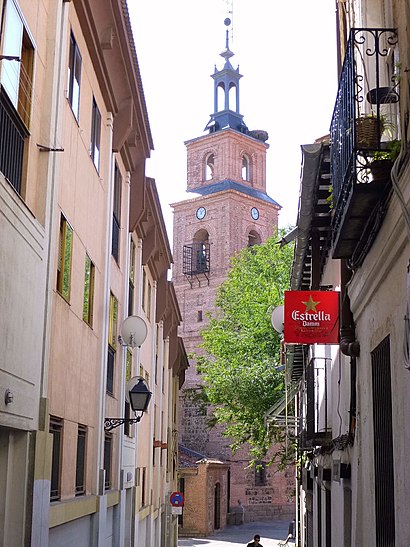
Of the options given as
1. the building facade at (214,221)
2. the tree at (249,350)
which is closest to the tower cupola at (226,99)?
the building facade at (214,221)

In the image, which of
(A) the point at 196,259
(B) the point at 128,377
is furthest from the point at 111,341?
(A) the point at 196,259

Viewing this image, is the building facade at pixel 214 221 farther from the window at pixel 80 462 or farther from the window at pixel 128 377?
the window at pixel 80 462

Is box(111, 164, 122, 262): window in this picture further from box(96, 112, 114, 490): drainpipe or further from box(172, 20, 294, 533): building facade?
box(172, 20, 294, 533): building facade

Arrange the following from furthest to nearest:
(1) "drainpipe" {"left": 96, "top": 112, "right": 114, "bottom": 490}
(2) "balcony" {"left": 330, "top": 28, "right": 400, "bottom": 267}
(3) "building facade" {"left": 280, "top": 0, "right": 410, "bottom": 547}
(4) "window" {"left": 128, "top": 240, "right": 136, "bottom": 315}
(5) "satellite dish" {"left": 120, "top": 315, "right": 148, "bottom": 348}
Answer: (4) "window" {"left": 128, "top": 240, "right": 136, "bottom": 315}
(5) "satellite dish" {"left": 120, "top": 315, "right": 148, "bottom": 348}
(1) "drainpipe" {"left": 96, "top": 112, "right": 114, "bottom": 490}
(2) "balcony" {"left": 330, "top": 28, "right": 400, "bottom": 267}
(3) "building facade" {"left": 280, "top": 0, "right": 410, "bottom": 547}

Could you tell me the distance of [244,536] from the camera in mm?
44969


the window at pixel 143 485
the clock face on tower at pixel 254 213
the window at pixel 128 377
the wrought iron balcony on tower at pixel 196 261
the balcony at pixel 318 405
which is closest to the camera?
the balcony at pixel 318 405

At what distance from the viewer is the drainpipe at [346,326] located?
1001 centimetres

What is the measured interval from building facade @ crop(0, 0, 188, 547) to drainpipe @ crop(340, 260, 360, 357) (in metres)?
3.35

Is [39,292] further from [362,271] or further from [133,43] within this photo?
[133,43]

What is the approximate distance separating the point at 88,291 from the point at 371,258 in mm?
5544

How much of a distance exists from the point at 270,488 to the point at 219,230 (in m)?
18.6

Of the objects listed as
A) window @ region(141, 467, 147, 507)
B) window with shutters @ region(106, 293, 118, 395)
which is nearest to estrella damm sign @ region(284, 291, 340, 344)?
window with shutters @ region(106, 293, 118, 395)

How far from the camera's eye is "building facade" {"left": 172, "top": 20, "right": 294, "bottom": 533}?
57.3 meters

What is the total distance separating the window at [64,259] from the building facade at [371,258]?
3215mm
